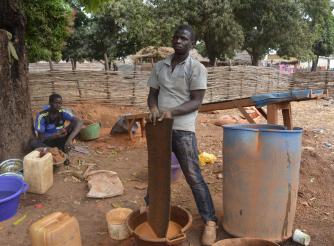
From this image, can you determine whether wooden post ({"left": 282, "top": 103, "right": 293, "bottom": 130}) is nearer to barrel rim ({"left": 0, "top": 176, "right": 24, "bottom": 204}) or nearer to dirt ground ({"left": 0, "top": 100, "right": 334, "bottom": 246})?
dirt ground ({"left": 0, "top": 100, "right": 334, "bottom": 246})

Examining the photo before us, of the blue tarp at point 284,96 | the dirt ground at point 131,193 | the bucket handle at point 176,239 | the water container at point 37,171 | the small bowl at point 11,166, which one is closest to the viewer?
the bucket handle at point 176,239

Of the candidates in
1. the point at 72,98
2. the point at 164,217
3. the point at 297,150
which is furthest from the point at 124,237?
the point at 72,98

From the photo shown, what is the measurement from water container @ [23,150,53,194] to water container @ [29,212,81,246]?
1.64m

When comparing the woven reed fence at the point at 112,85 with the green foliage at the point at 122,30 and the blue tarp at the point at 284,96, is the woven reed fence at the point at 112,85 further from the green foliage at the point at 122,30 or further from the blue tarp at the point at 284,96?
the blue tarp at the point at 284,96

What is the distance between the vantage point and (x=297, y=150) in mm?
3100

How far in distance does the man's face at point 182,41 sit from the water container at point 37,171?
93.0 inches

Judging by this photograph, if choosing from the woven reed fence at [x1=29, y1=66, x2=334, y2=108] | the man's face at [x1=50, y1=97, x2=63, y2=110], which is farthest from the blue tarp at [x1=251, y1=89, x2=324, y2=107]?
the woven reed fence at [x1=29, y1=66, x2=334, y2=108]

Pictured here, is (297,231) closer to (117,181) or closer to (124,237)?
(124,237)

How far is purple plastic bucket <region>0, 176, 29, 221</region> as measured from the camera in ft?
12.6

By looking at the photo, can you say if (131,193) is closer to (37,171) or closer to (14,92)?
(37,171)

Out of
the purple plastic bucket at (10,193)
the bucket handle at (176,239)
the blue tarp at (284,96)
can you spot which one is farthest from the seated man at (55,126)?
the bucket handle at (176,239)

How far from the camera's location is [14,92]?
5.49m

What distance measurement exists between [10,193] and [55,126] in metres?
2.17

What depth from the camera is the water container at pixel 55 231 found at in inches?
112
